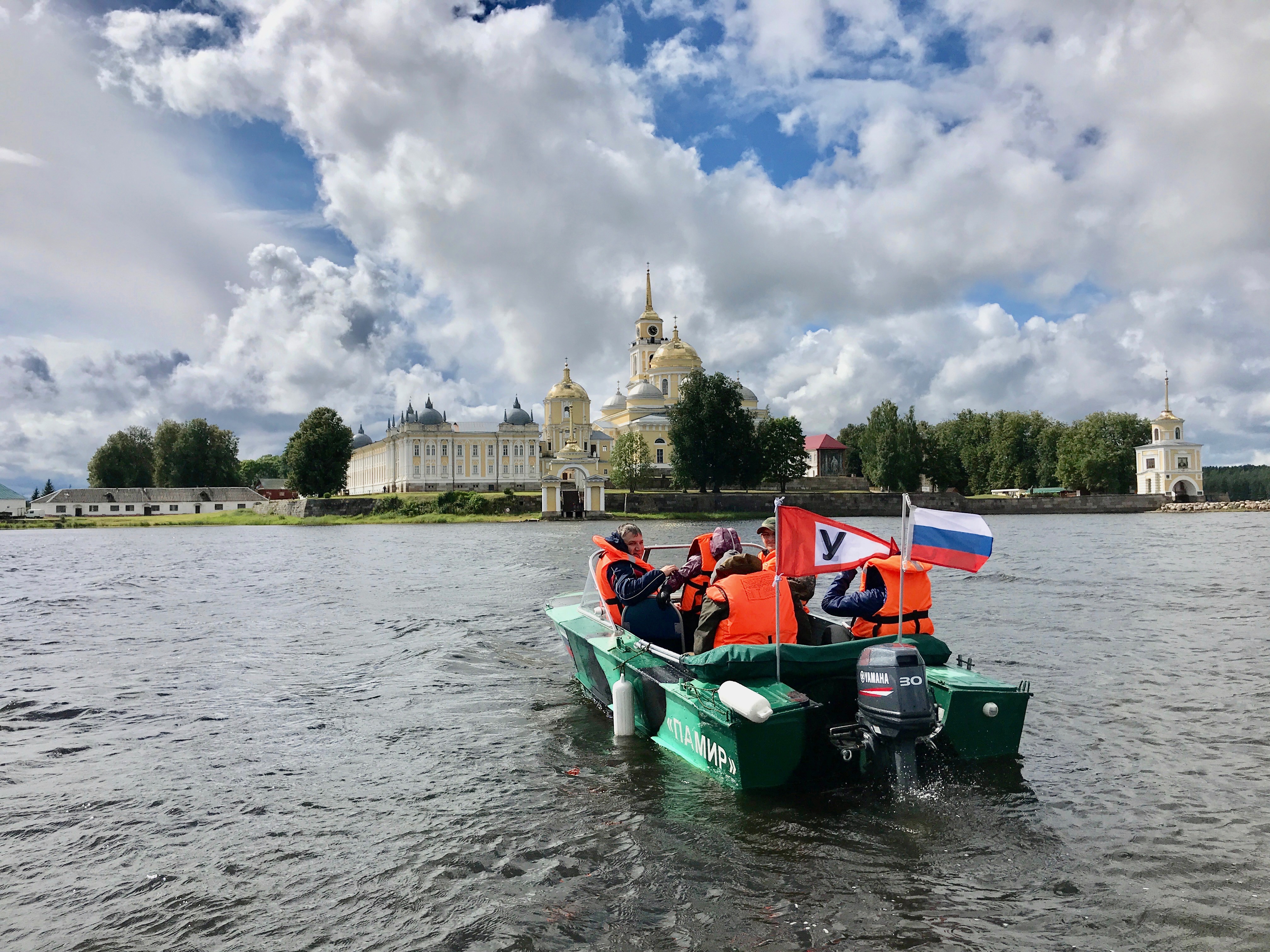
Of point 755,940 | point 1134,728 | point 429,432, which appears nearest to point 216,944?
point 755,940

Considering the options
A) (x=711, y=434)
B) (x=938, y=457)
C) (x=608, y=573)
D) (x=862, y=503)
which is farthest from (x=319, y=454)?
(x=608, y=573)

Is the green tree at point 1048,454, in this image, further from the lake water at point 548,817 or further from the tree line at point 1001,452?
the lake water at point 548,817

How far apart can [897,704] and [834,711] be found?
2.67ft

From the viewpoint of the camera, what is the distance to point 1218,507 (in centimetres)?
9619

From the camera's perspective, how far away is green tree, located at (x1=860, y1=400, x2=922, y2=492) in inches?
3590

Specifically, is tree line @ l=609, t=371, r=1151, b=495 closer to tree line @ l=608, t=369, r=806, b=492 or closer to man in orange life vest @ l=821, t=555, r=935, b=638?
tree line @ l=608, t=369, r=806, b=492

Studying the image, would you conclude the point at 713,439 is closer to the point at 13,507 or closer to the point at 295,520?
the point at 295,520

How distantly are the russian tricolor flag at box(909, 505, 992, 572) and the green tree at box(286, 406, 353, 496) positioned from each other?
287ft

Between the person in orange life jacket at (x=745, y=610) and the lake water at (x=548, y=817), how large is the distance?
4.28 ft

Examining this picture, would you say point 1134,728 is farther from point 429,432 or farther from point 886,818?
point 429,432

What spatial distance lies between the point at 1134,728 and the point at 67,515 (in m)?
116

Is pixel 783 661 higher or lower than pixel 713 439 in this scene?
lower

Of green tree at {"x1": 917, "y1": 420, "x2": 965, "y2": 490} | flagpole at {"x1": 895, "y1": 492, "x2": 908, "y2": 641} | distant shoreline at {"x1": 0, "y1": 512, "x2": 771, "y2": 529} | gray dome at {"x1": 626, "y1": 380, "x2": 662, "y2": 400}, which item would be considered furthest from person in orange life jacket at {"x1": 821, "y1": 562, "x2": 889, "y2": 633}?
gray dome at {"x1": 626, "y1": 380, "x2": 662, "y2": 400}

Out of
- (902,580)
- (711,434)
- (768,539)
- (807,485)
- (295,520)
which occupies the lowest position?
(295,520)
